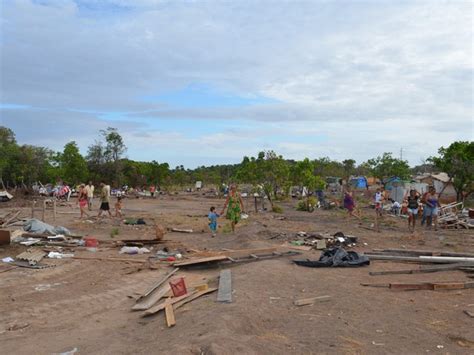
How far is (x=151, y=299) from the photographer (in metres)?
7.75

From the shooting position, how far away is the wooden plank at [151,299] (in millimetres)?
7441

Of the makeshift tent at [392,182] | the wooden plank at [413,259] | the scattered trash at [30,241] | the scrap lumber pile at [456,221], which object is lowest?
the scattered trash at [30,241]

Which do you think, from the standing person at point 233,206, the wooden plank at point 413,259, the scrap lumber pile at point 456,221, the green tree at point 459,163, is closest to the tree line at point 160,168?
the green tree at point 459,163

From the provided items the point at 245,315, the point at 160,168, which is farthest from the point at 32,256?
the point at 160,168

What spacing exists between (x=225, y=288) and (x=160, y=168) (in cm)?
4204

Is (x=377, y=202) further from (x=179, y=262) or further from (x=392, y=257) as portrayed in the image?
(x=179, y=262)

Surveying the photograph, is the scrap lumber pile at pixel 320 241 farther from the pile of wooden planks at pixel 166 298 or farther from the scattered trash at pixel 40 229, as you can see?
the scattered trash at pixel 40 229

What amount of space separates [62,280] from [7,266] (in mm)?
1787

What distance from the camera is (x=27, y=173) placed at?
39.8 meters

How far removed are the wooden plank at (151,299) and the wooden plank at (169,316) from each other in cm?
54

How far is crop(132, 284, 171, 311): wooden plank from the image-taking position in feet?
24.4

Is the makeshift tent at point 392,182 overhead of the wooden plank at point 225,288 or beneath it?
overhead

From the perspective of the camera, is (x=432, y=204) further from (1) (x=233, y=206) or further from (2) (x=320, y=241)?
(1) (x=233, y=206)

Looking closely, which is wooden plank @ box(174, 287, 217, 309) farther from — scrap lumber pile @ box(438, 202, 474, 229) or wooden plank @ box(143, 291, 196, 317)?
scrap lumber pile @ box(438, 202, 474, 229)
